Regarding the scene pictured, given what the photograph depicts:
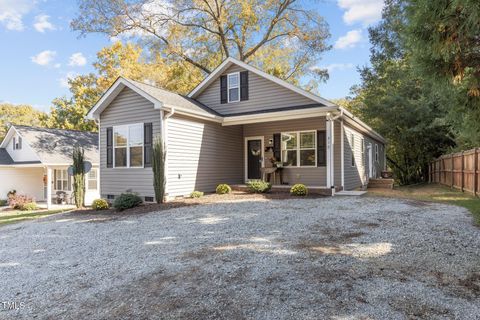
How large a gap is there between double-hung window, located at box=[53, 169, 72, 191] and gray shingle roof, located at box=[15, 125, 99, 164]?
5.39ft

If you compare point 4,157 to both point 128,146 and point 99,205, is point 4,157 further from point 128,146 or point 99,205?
point 99,205

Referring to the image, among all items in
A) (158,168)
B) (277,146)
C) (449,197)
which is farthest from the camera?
(277,146)

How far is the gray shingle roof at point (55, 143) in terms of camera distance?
1905cm

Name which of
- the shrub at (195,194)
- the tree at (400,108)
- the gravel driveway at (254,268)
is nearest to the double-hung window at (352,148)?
the tree at (400,108)

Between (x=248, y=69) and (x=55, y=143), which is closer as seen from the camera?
(x=248, y=69)

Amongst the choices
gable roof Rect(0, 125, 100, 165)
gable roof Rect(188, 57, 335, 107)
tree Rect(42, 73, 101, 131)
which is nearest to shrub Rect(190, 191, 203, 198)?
gable roof Rect(188, 57, 335, 107)

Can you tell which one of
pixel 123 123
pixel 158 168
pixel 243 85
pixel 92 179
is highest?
pixel 243 85

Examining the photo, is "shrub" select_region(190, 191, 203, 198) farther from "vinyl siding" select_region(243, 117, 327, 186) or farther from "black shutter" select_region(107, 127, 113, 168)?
"black shutter" select_region(107, 127, 113, 168)

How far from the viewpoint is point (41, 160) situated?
59.9ft

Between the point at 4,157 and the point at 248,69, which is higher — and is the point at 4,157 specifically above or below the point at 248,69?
below

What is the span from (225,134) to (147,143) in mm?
3599

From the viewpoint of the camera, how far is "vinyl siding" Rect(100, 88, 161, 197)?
11.4 meters

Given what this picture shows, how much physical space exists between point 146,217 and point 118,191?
436 cm

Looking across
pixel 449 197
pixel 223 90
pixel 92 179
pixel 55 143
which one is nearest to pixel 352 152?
pixel 449 197
